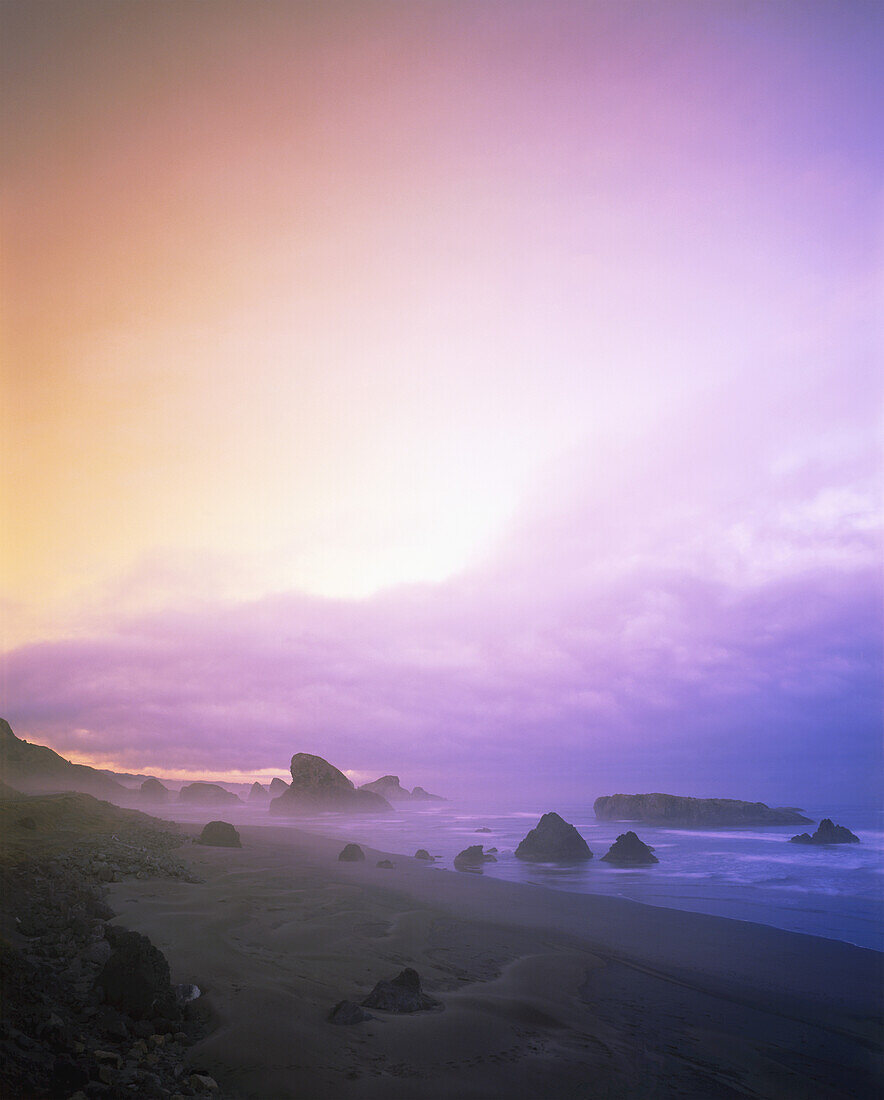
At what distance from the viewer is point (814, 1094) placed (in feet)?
31.4

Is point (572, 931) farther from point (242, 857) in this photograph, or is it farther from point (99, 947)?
point (242, 857)

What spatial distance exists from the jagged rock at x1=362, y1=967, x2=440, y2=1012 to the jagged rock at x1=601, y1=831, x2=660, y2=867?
106ft

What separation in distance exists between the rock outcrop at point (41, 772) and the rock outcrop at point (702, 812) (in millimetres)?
70195

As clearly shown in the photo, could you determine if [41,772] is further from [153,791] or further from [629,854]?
[629,854]

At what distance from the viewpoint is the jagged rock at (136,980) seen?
849cm

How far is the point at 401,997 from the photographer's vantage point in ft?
36.4

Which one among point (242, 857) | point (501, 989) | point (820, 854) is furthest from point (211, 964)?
point (820, 854)

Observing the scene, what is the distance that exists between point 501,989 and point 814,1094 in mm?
6181

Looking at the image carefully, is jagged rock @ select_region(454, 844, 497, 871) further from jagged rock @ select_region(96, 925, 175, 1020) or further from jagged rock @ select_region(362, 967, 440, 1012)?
jagged rock @ select_region(96, 925, 175, 1020)

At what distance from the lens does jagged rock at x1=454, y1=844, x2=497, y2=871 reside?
36956mm

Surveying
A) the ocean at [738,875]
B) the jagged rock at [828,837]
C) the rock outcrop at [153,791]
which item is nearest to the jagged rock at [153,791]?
the rock outcrop at [153,791]

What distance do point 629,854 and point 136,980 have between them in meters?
38.3

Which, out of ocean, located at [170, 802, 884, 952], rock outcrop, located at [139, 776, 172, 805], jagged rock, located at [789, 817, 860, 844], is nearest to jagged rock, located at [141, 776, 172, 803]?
rock outcrop, located at [139, 776, 172, 805]

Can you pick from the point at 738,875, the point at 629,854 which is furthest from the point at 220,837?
the point at 738,875
